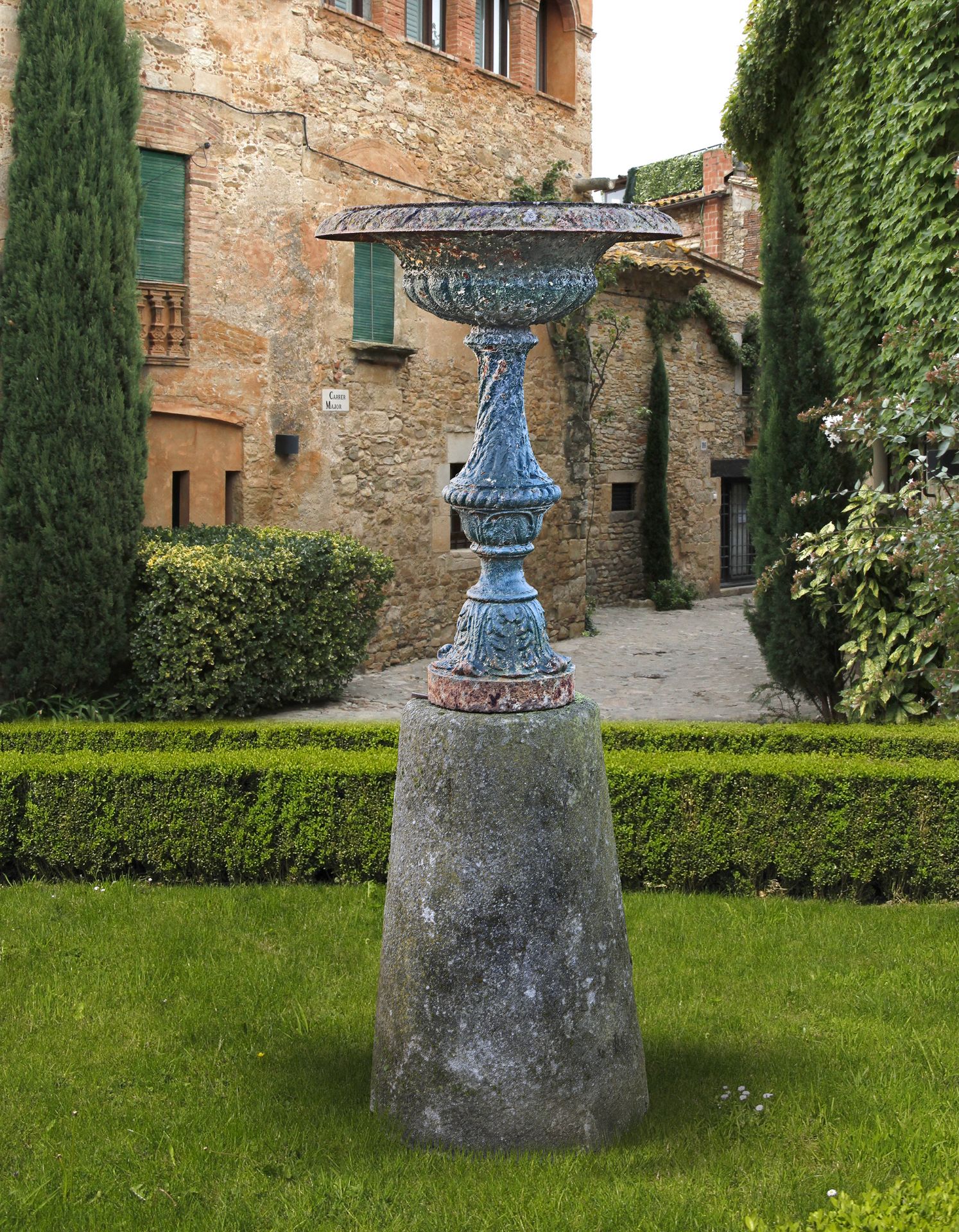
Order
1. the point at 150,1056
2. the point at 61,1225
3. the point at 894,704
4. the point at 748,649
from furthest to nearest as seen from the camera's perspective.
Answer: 1. the point at 748,649
2. the point at 894,704
3. the point at 150,1056
4. the point at 61,1225

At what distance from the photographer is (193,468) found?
11773mm

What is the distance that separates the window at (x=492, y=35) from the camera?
14664mm

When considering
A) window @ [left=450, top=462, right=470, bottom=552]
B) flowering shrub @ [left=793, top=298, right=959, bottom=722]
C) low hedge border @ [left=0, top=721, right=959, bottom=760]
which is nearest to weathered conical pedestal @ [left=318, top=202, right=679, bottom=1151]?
flowering shrub @ [left=793, top=298, right=959, bottom=722]

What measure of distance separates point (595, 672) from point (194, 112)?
6.67m

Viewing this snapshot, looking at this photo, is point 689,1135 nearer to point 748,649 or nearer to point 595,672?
point 595,672

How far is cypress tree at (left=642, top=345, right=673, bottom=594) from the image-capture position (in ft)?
65.3

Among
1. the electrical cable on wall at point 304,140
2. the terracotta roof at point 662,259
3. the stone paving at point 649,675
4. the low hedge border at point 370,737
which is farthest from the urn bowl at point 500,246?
the terracotta roof at point 662,259

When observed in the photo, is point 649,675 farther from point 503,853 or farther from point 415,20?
point 503,853

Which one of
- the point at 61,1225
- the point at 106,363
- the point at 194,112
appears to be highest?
the point at 194,112

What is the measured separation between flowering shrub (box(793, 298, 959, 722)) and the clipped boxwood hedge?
13.4ft

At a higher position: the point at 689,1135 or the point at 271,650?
the point at 271,650

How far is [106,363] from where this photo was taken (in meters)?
10.2

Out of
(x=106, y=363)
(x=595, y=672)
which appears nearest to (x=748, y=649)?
(x=595, y=672)

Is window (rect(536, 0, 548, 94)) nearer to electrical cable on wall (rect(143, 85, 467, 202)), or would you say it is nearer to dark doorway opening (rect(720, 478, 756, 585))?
electrical cable on wall (rect(143, 85, 467, 202))
